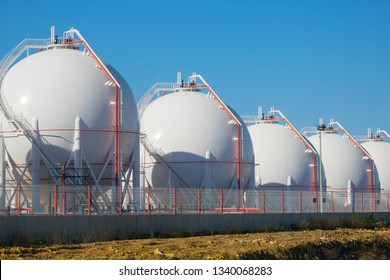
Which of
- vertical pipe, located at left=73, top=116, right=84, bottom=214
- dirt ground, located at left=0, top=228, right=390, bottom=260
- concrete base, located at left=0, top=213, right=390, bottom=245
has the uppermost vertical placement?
vertical pipe, located at left=73, top=116, right=84, bottom=214

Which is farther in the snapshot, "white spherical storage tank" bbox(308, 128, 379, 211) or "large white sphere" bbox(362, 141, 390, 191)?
"large white sphere" bbox(362, 141, 390, 191)

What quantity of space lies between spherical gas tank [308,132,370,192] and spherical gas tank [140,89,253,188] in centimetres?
1252

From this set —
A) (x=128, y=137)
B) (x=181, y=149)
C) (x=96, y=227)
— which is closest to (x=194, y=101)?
(x=181, y=149)

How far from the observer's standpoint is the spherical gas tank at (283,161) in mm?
46469

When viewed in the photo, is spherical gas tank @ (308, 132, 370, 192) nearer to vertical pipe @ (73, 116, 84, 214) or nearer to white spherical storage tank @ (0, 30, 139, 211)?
white spherical storage tank @ (0, 30, 139, 211)

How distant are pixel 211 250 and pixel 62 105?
44.3 feet

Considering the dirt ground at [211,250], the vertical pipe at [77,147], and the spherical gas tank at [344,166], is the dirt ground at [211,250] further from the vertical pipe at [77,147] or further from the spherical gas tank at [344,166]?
the spherical gas tank at [344,166]

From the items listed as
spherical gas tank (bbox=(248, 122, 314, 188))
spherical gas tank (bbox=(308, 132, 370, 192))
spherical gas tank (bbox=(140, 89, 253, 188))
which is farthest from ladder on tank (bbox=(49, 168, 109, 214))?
spherical gas tank (bbox=(308, 132, 370, 192))

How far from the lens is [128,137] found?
34406mm

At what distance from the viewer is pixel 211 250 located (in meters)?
21.0

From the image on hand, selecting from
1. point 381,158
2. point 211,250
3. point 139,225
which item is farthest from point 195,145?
point 381,158

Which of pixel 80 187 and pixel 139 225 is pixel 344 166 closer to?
pixel 80 187

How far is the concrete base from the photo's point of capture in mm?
25047

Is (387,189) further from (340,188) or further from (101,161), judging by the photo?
(101,161)
